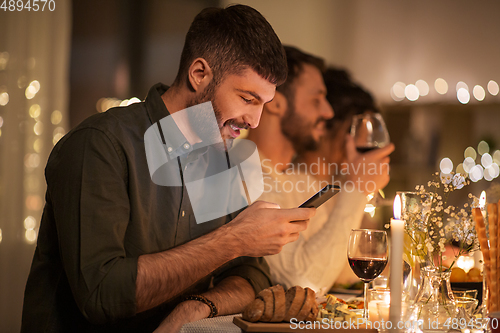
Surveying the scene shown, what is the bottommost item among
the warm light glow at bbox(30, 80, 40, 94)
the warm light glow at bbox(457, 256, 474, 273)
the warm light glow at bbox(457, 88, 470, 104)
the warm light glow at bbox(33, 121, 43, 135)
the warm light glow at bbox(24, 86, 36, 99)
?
the warm light glow at bbox(457, 256, 474, 273)

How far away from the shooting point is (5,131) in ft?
6.31

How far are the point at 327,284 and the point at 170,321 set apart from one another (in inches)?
33.8

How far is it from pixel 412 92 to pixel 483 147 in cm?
57

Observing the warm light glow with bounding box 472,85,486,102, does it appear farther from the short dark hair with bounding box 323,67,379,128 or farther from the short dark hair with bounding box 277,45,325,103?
the short dark hair with bounding box 277,45,325,103

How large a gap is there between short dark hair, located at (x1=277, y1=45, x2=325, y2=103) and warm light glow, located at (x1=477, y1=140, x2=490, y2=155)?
1082mm

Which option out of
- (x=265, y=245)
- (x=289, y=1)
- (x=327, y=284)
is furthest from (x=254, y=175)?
(x=289, y=1)

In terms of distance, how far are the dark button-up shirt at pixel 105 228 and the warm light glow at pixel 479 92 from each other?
6.43 feet

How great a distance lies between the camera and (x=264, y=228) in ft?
3.20

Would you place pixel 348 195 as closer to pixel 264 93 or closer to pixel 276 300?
pixel 264 93

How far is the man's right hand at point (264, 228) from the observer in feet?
3.17

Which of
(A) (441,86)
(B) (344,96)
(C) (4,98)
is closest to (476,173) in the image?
(A) (441,86)

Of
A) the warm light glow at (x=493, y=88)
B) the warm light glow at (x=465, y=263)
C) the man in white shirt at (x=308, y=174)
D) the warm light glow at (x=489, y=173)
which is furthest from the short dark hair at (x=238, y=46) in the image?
the warm light glow at (x=489, y=173)

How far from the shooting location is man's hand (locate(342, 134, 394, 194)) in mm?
1720

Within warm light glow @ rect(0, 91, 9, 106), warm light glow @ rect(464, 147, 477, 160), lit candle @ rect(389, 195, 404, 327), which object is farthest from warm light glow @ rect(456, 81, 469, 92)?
warm light glow @ rect(0, 91, 9, 106)
